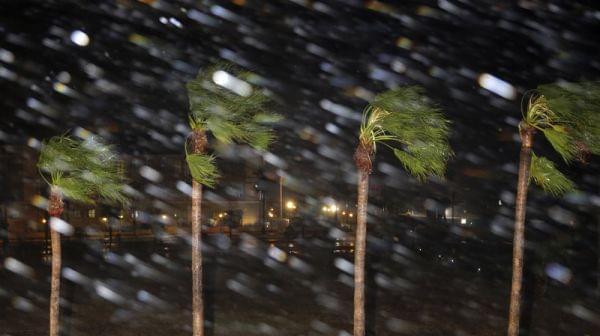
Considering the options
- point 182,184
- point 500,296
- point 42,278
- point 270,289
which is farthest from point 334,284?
point 182,184

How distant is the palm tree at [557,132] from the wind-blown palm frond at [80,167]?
22.7ft

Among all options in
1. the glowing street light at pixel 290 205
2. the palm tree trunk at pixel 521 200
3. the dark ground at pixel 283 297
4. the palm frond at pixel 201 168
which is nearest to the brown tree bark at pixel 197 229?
the palm frond at pixel 201 168

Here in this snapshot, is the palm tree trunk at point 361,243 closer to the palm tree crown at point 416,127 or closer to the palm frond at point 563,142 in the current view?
the palm tree crown at point 416,127

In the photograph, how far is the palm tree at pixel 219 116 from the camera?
26.3 feet

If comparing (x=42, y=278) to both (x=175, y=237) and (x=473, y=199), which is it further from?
→ (x=473, y=199)

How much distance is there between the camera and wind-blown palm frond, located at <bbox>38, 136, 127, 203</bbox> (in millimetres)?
8094

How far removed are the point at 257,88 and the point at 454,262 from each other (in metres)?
19.3

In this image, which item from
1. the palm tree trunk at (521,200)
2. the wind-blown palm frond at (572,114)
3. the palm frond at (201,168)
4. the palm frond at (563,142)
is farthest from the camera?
the palm tree trunk at (521,200)

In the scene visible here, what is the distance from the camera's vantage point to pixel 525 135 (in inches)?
353

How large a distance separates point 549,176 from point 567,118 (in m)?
1.24

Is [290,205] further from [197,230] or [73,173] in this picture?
[73,173]

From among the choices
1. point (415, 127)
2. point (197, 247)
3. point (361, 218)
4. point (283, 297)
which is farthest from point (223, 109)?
point (283, 297)

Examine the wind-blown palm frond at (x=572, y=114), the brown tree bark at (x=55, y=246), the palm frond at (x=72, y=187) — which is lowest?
the brown tree bark at (x=55, y=246)

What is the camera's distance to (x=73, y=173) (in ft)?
27.4
